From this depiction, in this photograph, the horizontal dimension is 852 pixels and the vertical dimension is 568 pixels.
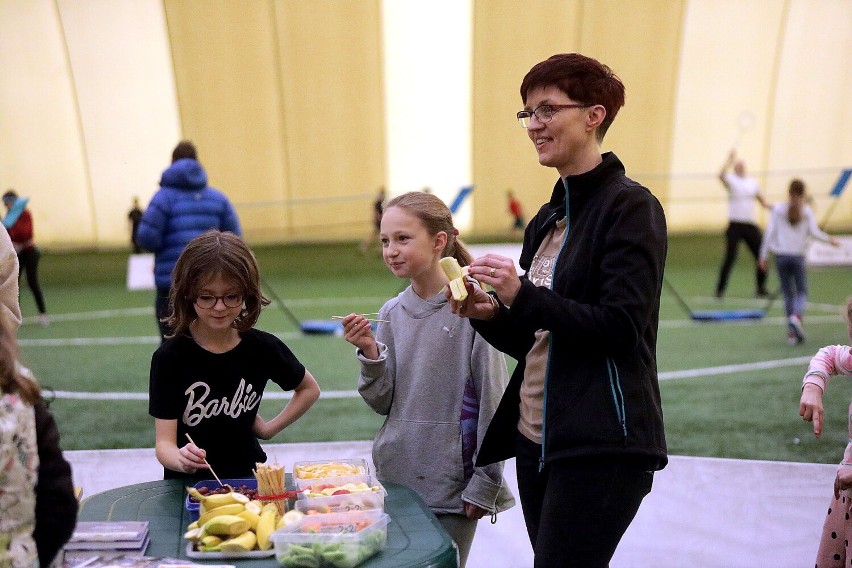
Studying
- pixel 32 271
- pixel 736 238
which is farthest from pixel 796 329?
pixel 32 271

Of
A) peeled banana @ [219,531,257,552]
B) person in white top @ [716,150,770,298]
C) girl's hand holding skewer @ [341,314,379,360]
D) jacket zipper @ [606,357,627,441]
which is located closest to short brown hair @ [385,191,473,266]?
girl's hand holding skewer @ [341,314,379,360]

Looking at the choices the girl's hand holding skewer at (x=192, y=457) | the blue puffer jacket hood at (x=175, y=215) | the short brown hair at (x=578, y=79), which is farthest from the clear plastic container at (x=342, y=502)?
the blue puffer jacket hood at (x=175, y=215)

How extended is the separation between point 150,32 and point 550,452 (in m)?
13.5

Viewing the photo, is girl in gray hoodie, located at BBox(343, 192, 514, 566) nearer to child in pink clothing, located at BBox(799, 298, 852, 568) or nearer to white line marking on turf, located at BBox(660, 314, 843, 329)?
child in pink clothing, located at BBox(799, 298, 852, 568)

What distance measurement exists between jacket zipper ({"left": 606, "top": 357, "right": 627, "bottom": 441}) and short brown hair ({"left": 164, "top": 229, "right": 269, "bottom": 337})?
1.17 m

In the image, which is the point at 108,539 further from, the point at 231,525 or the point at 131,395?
the point at 131,395

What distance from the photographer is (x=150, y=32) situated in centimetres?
1411

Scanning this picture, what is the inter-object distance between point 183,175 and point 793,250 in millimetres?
6238

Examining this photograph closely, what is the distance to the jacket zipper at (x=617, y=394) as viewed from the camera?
Result: 206cm

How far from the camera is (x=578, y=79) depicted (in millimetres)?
2158

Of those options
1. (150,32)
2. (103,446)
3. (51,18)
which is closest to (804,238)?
(103,446)

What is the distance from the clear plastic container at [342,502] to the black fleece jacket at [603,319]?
0.43 meters

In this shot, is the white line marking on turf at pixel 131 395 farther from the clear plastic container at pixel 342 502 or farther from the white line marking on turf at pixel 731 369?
the clear plastic container at pixel 342 502

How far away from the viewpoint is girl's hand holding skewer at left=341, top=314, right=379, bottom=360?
2.60m
